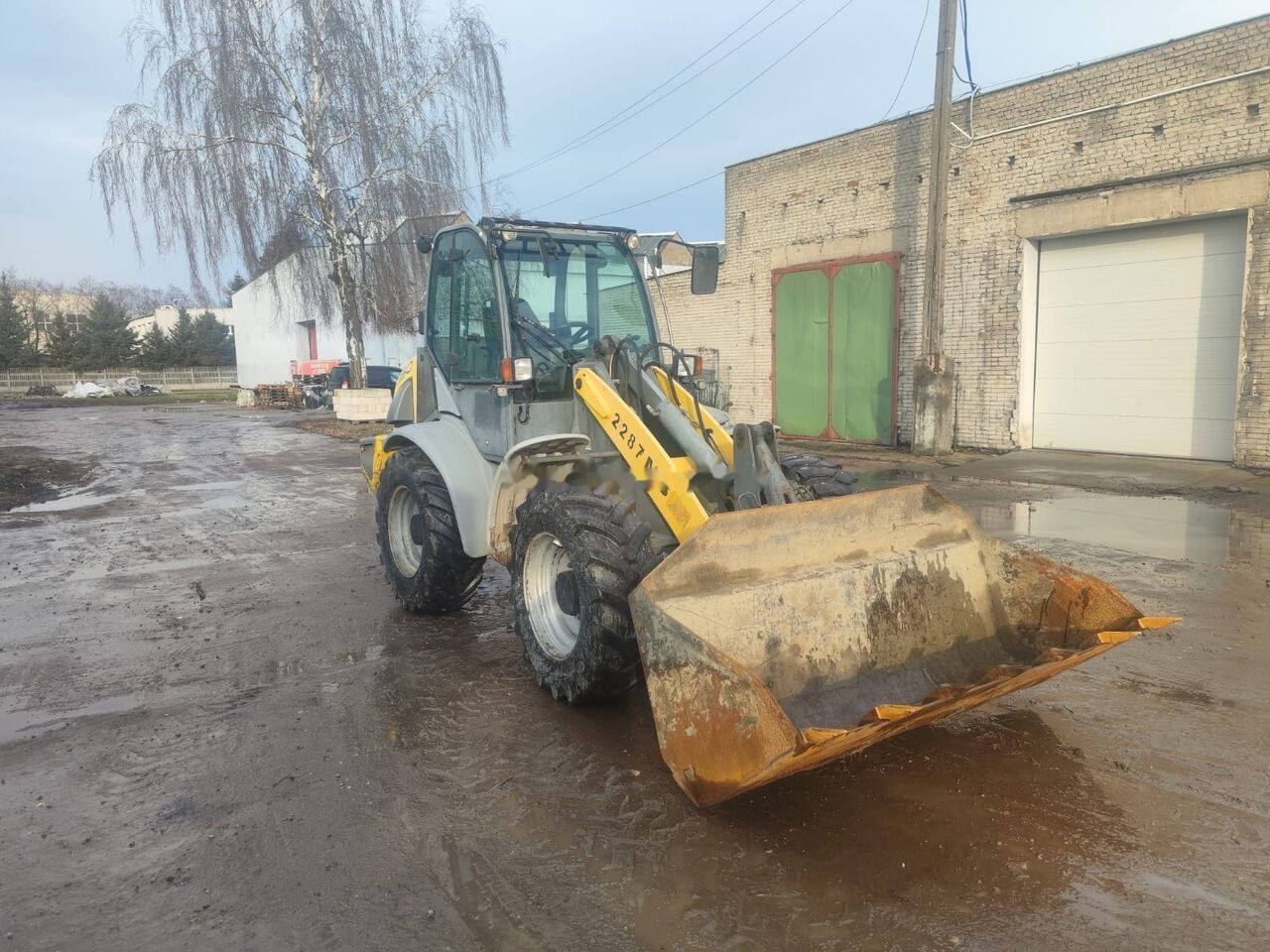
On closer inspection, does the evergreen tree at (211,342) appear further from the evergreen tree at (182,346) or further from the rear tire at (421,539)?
the rear tire at (421,539)

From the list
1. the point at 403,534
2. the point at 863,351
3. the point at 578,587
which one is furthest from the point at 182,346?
the point at 578,587

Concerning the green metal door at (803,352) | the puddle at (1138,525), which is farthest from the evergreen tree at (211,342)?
the puddle at (1138,525)

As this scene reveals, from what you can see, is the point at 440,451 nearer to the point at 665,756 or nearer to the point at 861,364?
the point at 665,756

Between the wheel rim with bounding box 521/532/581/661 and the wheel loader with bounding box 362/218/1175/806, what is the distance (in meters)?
0.01

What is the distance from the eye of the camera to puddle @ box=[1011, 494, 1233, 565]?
313 inches

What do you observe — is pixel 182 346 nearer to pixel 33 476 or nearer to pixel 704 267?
pixel 33 476

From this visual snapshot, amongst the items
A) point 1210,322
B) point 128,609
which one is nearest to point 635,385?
point 128,609

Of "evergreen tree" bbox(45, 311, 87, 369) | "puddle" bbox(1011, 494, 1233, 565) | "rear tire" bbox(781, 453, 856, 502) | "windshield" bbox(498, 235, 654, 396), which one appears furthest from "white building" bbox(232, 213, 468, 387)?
"rear tire" bbox(781, 453, 856, 502)

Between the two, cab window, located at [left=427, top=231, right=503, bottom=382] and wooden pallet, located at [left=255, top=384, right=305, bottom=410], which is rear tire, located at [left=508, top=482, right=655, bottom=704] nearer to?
cab window, located at [left=427, top=231, right=503, bottom=382]

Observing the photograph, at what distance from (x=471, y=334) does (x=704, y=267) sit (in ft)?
5.38

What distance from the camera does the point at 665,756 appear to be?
10.9ft

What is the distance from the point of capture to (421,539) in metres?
6.26

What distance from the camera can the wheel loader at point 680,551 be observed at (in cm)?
332

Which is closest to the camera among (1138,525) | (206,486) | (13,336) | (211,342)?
(1138,525)
